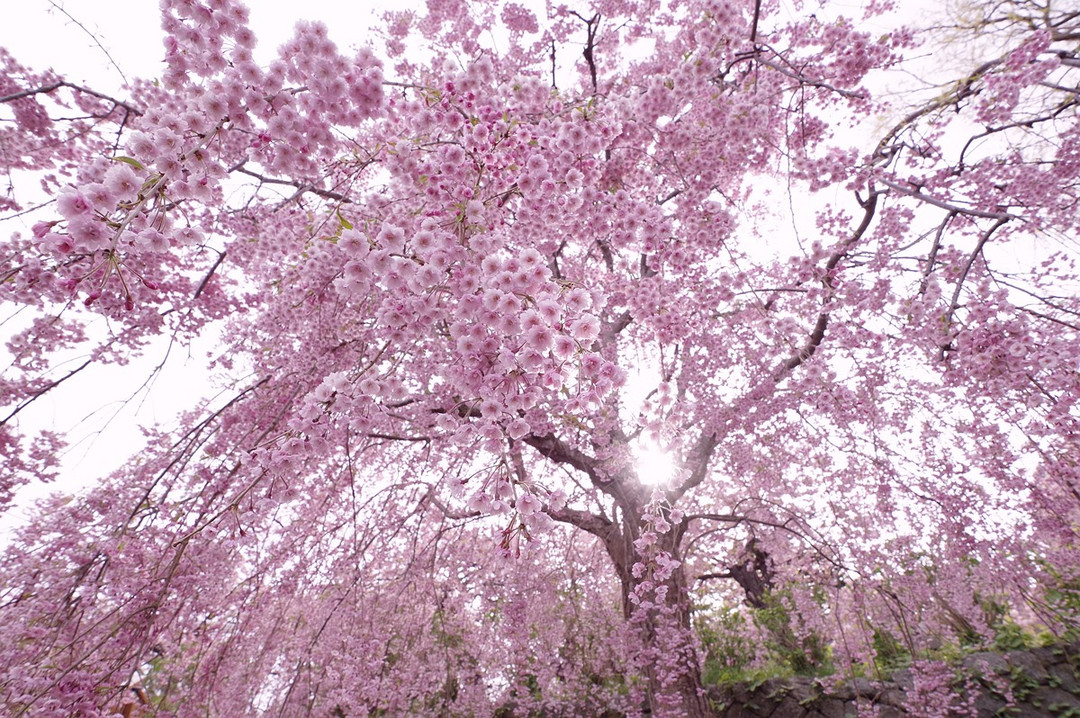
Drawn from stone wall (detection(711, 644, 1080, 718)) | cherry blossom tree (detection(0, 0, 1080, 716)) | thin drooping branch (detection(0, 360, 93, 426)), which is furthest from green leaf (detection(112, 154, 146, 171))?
stone wall (detection(711, 644, 1080, 718))

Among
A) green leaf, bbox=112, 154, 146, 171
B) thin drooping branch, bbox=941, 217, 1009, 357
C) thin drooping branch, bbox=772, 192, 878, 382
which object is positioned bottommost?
green leaf, bbox=112, 154, 146, 171

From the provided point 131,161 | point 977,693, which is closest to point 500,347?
point 131,161

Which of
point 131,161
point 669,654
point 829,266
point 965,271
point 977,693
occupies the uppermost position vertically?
point 829,266

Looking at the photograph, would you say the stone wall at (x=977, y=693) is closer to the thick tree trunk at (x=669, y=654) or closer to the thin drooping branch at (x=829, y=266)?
the thick tree trunk at (x=669, y=654)

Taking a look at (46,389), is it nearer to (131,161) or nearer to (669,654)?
(131,161)

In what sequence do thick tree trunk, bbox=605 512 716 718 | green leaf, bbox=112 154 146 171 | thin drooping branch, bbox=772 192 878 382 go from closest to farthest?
green leaf, bbox=112 154 146 171
thick tree trunk, bbox=605 512 716 718
thin drooping branch, bbox=772 192 878 382

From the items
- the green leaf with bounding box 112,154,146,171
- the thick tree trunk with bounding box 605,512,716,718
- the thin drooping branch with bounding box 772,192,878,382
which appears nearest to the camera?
the green leaf with bounding box 112,154,146,171

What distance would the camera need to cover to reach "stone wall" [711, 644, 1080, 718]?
19.4ft

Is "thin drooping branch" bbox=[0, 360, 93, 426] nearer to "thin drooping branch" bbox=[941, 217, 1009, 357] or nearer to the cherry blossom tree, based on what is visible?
the cherry blossom tree

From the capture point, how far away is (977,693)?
6.00 m

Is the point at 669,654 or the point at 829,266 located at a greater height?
the point at 829,266

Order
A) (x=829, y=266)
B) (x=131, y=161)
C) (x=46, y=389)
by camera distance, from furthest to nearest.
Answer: (x=829, y=266), (x=46, y=389), (x=131, y=161)

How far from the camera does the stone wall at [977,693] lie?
5898mm

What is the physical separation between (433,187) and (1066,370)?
4.74m
